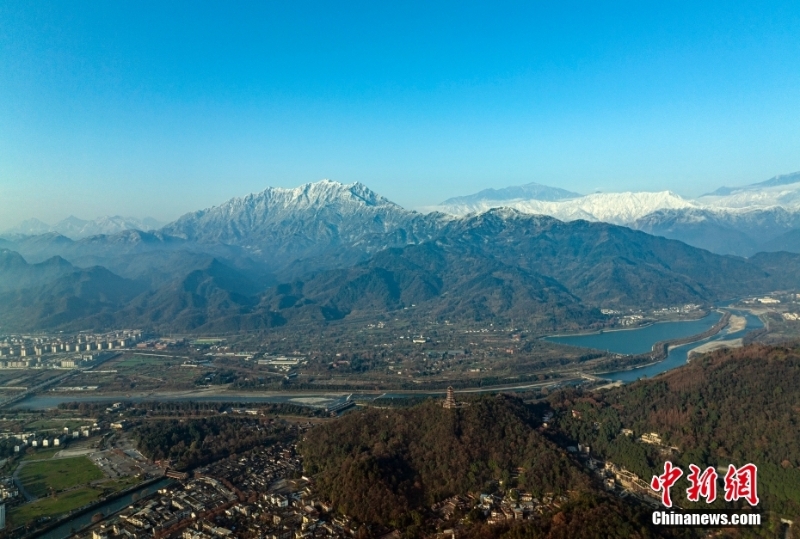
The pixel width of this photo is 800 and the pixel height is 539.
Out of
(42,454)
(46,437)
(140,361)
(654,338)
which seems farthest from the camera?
(654,338)

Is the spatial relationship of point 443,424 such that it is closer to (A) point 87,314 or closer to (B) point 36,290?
(A) point 87,314

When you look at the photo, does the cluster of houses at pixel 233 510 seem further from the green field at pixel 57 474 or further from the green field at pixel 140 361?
the green field at pixel 140 361

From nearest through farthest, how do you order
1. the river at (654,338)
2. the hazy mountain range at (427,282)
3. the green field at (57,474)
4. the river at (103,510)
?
the river at (103,510)
the green field at (57,474)
the river at (654,338)
the hazy mountain range at (427,282)

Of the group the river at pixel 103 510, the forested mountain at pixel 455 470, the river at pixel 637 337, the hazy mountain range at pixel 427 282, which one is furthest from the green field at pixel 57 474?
the hazy mountain range at pixel 427 282

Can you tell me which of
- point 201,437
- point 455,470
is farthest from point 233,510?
point 201,437

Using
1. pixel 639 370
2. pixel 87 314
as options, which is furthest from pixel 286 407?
pixel 87 314

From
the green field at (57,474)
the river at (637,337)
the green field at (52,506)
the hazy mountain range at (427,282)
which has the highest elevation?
the hazy mountain range at (427,282)

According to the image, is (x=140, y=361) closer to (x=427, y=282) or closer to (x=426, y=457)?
(x=426, y=457)
